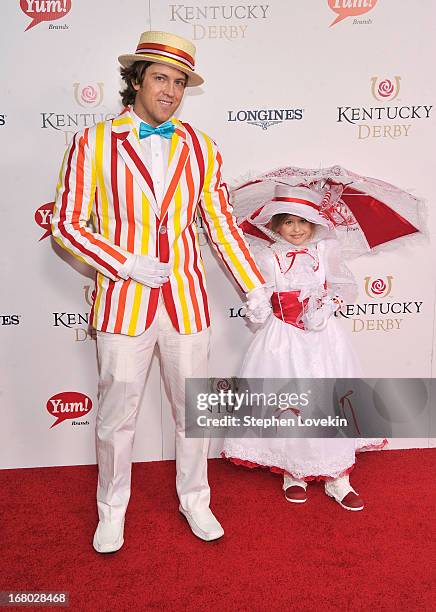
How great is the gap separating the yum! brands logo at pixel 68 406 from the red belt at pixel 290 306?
3.46 ft

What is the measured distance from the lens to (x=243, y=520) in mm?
2812

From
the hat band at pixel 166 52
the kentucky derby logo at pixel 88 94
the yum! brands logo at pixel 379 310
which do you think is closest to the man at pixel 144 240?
the hat band at pixel 166 52

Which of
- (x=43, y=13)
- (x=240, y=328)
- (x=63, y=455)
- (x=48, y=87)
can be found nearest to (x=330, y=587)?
(x=240, y=328)

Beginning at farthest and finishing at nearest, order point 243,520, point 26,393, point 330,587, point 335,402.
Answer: point 26,393
point 335,402
point 243,520
point 330,587

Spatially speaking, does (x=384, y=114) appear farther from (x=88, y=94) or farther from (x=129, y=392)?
(x=129, y=392)

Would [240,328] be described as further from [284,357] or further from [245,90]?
[245,90]

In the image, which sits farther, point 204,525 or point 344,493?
point 344,493

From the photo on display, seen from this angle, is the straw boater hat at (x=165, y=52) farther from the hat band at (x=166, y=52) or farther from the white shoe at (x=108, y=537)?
the white shoe at (x=108, y=537)

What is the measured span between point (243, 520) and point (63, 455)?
40.6 inches

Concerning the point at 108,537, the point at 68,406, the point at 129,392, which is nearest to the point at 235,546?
the point at 108,537

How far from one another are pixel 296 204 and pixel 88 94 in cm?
104

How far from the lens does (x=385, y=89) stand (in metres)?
3.08

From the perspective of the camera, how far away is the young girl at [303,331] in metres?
2.88

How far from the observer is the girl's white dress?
114 inches
